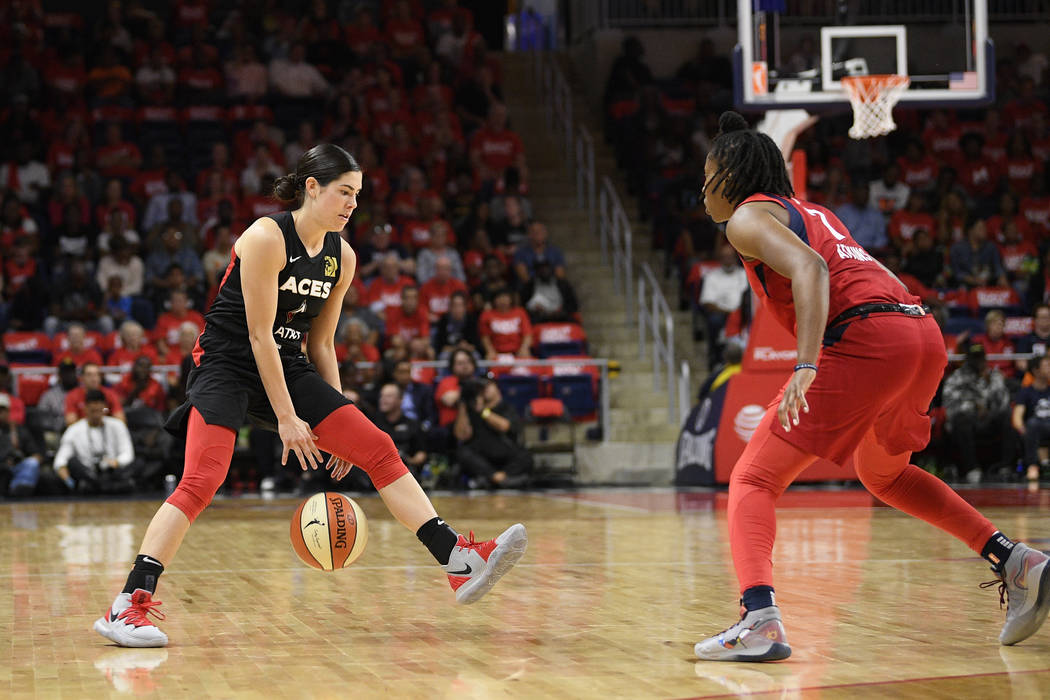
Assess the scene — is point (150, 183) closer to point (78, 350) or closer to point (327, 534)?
point (78, 350)

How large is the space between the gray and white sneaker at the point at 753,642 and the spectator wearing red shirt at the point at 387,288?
12.7 metres

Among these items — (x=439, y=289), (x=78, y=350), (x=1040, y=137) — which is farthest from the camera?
(x=1040, y=137)

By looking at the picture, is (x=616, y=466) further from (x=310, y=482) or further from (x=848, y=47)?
(x=848, y=47)

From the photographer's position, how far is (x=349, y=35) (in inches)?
871

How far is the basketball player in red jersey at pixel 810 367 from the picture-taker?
488 centimetres

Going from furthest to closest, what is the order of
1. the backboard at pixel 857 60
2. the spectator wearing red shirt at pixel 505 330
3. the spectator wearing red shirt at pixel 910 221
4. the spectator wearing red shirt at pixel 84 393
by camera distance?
the spectator wearing red shirt at pixel 910 221 < the spectator wearing red shirt at pixel 505 330 < the spectator wearing red shirt at pixel 84 393 < the backboard at pixel 857 60

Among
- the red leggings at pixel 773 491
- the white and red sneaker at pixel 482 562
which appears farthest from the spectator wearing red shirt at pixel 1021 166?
the white and red sneaker at pixel 482 562

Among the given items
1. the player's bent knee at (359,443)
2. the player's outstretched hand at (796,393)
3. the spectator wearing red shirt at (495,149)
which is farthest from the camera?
the spectator wearing red shirt at (495,149)

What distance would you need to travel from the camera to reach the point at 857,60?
42.5ft

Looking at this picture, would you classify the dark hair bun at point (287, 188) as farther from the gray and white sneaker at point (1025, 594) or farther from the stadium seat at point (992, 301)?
the stadium seat at point (992, 301)

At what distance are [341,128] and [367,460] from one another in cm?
1494

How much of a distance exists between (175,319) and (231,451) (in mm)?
11221

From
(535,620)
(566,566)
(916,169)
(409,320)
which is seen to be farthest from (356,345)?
(535,620)

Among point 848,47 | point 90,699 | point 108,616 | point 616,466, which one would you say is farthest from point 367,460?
point 616,466
